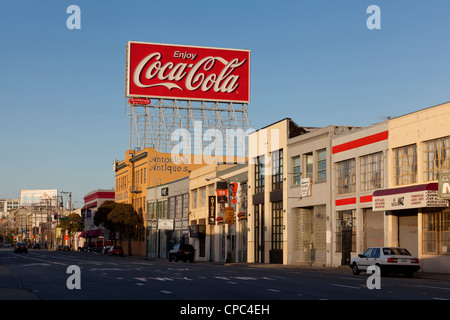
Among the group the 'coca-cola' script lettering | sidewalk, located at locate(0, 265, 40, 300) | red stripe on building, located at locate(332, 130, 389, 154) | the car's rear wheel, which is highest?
the 'coca-cola' script lettering

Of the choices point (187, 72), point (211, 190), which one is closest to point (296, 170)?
point (211, 190)

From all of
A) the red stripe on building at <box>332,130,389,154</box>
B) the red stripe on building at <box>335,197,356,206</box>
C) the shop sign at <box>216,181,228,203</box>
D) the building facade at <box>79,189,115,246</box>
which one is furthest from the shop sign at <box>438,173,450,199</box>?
the building facade at <box>79,189,115,246</box>

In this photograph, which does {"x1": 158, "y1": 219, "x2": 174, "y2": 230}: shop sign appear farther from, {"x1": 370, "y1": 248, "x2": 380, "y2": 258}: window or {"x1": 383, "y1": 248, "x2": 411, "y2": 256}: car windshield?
{"x1": 383, "y1": 248, "x2": 411, "y2": 256}: car windshield

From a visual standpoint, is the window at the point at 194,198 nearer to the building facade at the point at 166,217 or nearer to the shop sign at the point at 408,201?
the building facade at the point at 166,217

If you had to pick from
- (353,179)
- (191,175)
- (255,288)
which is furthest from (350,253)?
(191,175)

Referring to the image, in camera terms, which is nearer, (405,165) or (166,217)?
(405,165)

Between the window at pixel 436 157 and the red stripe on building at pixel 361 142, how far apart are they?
402 cm

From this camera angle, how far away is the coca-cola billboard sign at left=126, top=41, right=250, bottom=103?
268 feet

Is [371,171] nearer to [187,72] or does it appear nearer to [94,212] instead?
[187,72]

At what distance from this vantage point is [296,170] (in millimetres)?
56094

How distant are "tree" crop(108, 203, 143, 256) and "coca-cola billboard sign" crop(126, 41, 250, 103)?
74.8 feet

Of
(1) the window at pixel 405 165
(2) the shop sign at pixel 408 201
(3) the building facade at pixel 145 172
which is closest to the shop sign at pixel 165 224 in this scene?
(3) the building facade at pixel 145 172

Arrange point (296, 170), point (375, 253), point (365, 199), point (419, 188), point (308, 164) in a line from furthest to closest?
point (296, 170), point (308, 164), point (365, 199), point (419, 188), point (375, 253)

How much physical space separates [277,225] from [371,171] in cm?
1464
